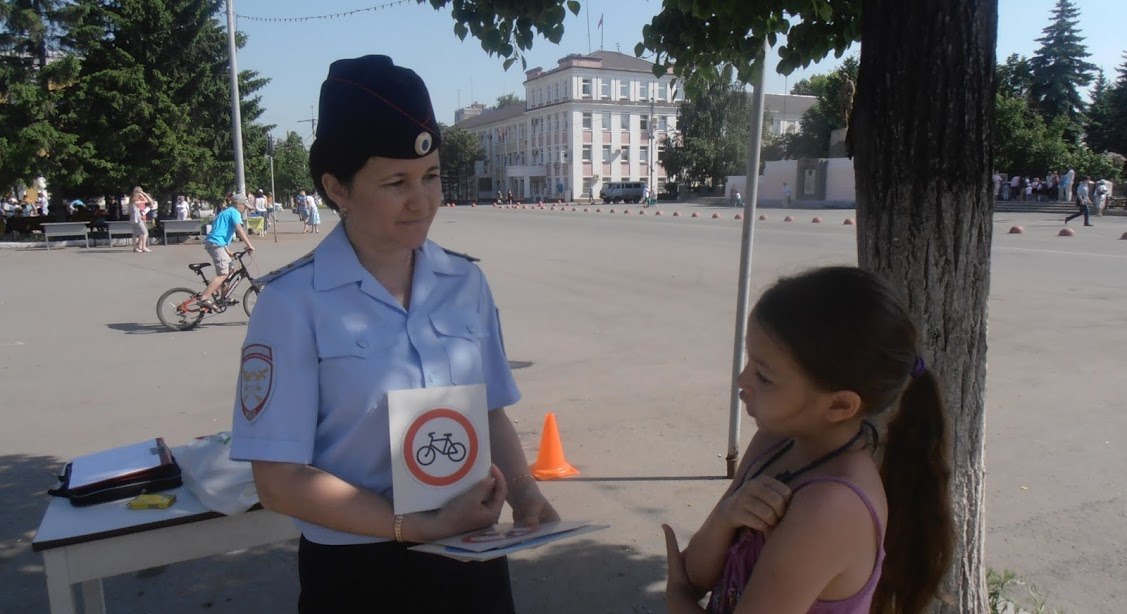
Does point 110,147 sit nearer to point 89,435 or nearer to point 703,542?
point 89,435

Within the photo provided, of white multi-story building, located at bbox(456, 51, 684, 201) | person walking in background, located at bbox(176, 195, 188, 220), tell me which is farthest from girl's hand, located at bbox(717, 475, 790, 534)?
white multi-story building, located at bbox(456, 51, 684, 201)

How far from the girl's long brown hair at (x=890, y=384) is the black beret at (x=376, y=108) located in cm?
77

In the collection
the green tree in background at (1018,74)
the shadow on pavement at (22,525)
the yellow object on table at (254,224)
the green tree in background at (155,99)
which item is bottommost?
the shadow on pavement at (22,525)

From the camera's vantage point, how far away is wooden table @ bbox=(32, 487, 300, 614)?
221 centimetres

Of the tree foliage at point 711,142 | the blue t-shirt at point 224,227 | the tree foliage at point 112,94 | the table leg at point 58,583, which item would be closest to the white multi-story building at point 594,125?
the tree foliage at point 711,142

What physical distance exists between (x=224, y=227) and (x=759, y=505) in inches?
429

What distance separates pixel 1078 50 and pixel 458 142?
198ft

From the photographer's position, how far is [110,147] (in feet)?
80.5

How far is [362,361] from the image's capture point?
1624mm

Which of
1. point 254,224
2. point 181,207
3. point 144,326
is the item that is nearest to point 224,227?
point 144,326

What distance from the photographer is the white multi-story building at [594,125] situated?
8912 cm

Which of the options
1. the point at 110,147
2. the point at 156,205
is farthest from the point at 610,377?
the point at 156,205

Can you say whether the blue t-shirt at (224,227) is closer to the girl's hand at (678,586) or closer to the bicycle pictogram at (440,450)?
the bicycle pictogram at (440,450)

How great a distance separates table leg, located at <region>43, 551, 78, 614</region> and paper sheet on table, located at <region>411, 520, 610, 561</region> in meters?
1.20
